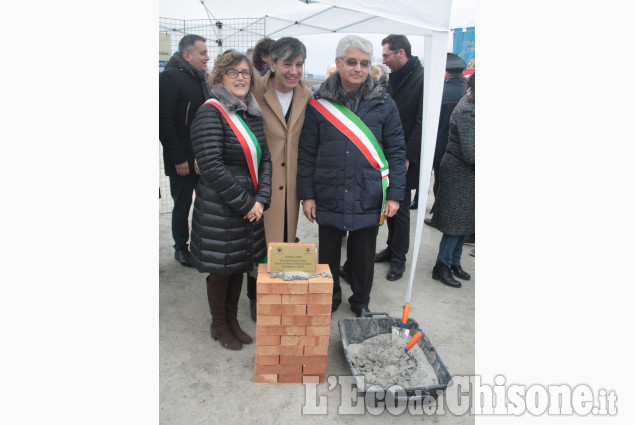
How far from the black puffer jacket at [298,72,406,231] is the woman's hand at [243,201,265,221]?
449mm

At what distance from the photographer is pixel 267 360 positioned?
93.7 inches

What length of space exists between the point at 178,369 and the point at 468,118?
9.41ft

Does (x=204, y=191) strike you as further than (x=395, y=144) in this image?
No

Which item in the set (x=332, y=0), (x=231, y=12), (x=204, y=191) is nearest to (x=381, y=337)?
(x=204, y=191)

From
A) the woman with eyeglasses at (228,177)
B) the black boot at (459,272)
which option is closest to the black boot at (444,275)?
the black boot at (459,272)

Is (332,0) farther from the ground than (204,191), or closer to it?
farther from the ground

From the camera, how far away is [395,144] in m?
2.87

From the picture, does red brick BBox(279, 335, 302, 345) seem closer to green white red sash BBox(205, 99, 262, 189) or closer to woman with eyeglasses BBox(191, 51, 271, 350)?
woman with eyeglasses BBox(191, 51, 271, 350)

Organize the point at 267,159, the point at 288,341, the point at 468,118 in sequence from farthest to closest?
the point at 468,118 → the point at 267,159 → the point at 288,341

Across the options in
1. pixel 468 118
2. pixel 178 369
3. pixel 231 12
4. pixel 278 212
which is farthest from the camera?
pixel 231 12

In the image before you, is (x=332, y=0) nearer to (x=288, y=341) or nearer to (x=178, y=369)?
(x=288, y=341)

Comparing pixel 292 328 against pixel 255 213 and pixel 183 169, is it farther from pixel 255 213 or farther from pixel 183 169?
pixel 183 169

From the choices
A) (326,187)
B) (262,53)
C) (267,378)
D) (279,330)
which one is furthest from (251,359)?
(262,53)

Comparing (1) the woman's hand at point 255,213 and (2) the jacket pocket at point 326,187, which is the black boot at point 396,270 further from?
(1) the woman's hand at point 255,213
